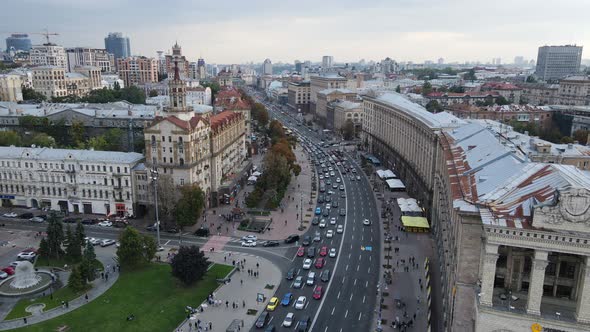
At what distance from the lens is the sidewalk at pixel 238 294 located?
193 ft

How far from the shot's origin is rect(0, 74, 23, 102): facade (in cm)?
17150

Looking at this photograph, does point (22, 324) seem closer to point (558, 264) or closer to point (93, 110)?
point (558, 264)

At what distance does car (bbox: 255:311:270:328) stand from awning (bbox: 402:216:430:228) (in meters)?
40.4

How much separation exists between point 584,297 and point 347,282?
117 feet

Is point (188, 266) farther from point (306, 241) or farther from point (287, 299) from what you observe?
point (306, 241)

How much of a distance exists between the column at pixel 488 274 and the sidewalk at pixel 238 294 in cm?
2929

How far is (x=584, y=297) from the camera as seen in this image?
38969 millimetres

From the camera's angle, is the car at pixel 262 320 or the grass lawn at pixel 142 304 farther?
the car at pixel 262 320

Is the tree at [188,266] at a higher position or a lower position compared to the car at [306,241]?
higher

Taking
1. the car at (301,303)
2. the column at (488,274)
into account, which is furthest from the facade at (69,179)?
the column at (488,274)

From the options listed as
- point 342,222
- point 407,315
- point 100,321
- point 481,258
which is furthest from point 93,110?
point 481,258

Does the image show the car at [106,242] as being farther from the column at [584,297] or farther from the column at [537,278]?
the column at [584,297]

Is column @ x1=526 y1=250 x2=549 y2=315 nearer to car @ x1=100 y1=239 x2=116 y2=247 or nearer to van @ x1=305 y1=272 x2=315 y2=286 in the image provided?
van @ x1=305 y1=272 x2=315 y2=286

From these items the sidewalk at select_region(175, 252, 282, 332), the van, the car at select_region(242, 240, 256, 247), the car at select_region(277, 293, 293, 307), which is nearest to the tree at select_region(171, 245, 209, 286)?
the sidewalk at select_region(175, 252, 282, 332)
